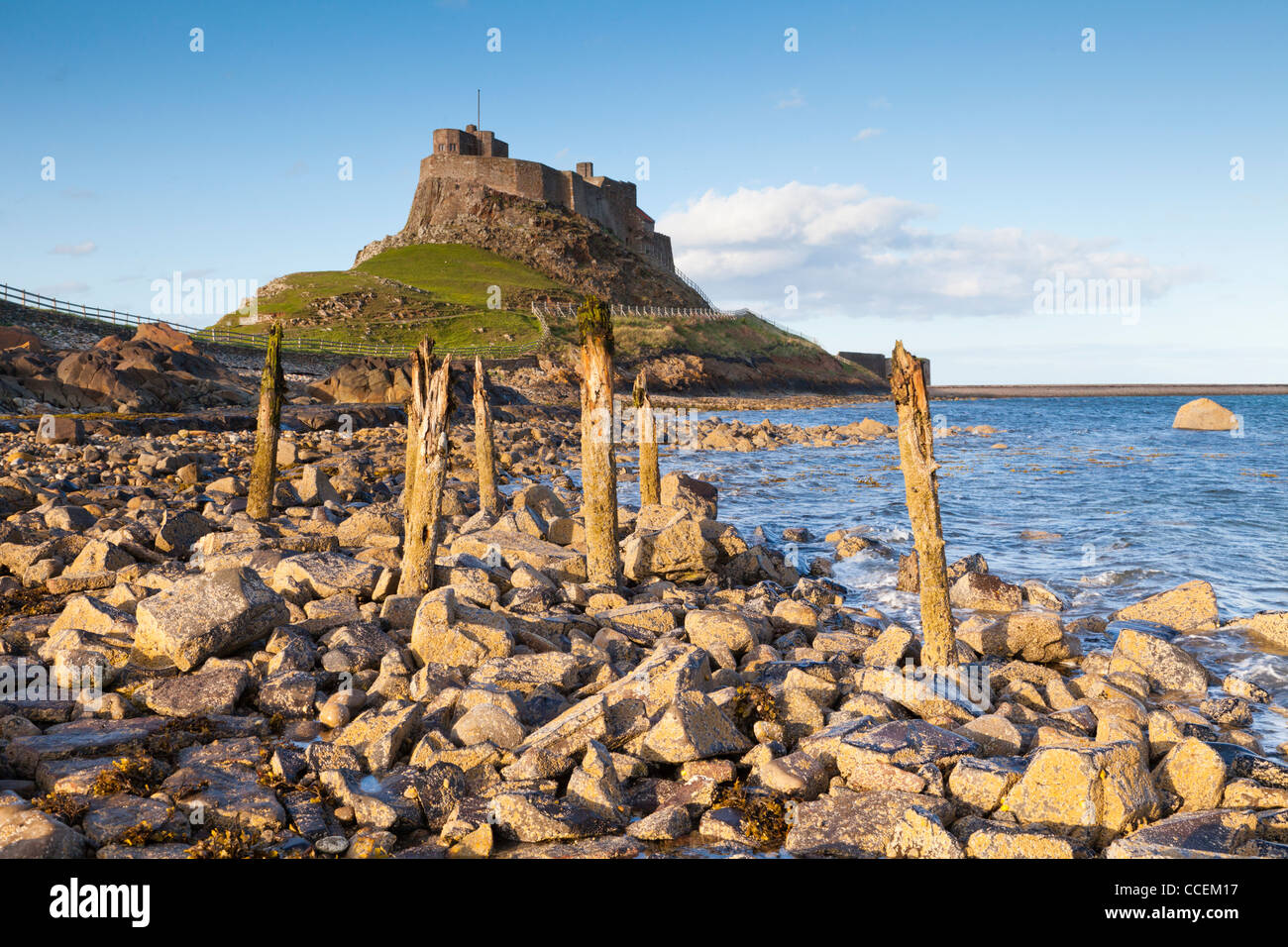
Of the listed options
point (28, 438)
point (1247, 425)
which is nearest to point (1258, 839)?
point (28, 438)

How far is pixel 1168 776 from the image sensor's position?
22.2ft

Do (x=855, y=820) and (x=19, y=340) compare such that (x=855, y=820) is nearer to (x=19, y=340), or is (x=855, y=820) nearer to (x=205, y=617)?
(x=205, y=617)

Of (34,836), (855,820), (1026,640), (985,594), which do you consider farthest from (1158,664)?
(34,836)

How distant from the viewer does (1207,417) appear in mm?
65250

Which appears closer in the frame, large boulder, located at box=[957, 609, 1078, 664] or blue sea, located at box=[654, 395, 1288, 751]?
large boulder, located at box=[957, 609, 1078, 664]

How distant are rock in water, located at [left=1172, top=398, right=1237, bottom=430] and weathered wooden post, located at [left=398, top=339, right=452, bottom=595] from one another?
68973 millimetres

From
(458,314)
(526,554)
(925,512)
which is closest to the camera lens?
(925,512)

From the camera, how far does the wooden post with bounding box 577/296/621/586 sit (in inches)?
515

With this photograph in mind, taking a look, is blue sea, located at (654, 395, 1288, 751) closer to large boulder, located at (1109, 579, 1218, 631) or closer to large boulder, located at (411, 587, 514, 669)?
large boulder, located at (1109, 579, 1218, 631)

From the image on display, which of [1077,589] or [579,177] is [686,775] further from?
[579,177]

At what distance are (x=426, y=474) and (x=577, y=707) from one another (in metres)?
5.88

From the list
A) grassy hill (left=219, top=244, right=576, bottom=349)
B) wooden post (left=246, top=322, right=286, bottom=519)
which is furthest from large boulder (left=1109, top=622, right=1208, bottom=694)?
grassy hill (left=219, top=244, right=576, bottom=349)

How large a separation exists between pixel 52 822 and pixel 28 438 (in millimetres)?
26640

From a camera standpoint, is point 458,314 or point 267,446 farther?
point 458,314
